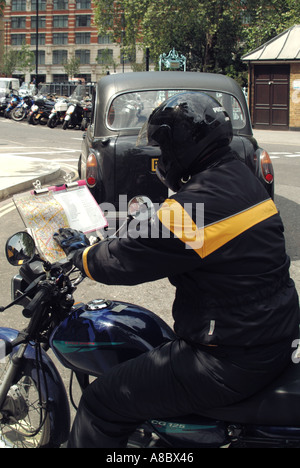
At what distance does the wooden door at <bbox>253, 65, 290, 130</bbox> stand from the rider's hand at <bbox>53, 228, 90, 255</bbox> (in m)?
26.3

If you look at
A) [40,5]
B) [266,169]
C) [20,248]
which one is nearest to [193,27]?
[266,169]

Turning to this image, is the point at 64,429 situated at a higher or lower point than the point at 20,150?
lower

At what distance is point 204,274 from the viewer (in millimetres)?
1949

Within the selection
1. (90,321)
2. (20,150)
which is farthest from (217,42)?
(90,321)

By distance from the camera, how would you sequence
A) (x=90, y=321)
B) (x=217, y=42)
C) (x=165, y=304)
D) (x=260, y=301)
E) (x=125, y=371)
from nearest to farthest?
(x=260, y=301)
(x=125, y=371)
(x=90, y=321)
(x=165, y=304)
(x=217, y=42)

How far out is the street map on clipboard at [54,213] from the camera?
2336 millimetres

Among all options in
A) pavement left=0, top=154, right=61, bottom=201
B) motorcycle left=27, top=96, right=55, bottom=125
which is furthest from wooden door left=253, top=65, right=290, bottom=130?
pavement left=0, top=154, right=61, bottom=201

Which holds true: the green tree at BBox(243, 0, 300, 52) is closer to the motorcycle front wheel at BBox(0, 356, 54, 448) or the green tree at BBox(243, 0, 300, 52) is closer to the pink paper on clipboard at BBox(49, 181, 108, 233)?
the pink paper on clipboard at BBox(49, 181, 108, 233)

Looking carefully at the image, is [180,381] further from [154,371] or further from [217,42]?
[217,42]

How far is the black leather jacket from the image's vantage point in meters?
1.92

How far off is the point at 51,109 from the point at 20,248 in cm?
2385

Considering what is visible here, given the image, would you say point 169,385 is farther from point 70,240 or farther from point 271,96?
point 271,96

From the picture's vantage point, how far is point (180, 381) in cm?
199
